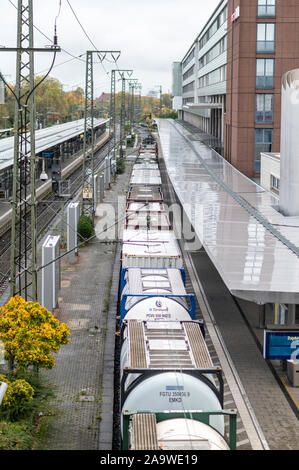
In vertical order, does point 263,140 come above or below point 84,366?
above

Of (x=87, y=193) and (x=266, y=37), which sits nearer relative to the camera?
(x=87, y=193)

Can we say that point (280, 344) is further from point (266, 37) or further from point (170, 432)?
point (266, 37)

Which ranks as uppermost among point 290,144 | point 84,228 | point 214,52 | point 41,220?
point 214,52

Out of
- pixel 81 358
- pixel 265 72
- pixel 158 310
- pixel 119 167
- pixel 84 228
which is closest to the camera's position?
pixel 158 310

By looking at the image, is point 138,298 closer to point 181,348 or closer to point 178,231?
point 181,348

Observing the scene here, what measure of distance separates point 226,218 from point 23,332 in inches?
617

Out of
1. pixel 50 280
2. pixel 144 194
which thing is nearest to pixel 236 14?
pixel 144 194

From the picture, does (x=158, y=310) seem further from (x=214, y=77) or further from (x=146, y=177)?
(x=214, y=77)

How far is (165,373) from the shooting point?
39.7 feet

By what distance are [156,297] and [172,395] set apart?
207 inches

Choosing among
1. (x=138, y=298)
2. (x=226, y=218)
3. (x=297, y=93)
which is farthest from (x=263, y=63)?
(x=138, y=298)

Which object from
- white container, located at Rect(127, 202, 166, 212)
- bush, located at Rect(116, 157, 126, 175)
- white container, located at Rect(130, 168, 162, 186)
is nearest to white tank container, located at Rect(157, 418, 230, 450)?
white container, located at Rect(127, 202, 166, 212)

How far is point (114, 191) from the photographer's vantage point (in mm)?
59656

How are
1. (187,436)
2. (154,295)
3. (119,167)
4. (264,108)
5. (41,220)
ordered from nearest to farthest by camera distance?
(187,436)
(154,295)
(41,220)
(264,108)
(119,167)
